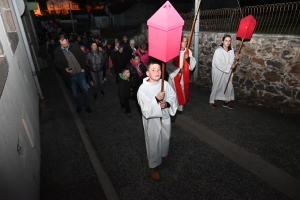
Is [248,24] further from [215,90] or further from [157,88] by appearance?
[157,88]

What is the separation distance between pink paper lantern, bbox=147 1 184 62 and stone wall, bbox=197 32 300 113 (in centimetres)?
407

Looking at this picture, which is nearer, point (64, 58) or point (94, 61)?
point (64, 58)

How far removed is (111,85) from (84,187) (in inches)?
217

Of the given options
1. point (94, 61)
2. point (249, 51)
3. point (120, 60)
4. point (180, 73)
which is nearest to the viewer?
point (180, 73)

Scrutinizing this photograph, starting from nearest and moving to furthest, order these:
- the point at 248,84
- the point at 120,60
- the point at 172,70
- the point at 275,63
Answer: the point at 172,70 < the point at 275,63 < the point at 248,84 < the point at 120,60

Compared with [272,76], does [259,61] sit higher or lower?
higher

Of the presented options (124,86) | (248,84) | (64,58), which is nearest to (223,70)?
(248,84)

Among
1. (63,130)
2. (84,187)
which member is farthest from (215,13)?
(84,187)

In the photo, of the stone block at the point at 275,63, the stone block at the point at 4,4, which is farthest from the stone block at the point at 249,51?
the stone block at the point at 4,4

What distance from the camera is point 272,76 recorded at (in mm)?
5672

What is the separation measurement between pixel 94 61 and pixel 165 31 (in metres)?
4.72

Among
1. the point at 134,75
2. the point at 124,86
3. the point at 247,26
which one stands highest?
the point at 247,26

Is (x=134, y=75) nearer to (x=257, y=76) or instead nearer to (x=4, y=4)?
(x=257, y=76)

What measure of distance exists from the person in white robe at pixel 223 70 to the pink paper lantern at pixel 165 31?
3.24m
